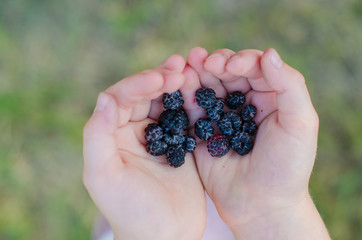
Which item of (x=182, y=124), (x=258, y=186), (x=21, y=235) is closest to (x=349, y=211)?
(x=258, y=186)

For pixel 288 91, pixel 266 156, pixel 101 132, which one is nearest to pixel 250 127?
pixel 266 156

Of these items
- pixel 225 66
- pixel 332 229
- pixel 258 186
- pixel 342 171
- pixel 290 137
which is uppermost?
pixel 225 66

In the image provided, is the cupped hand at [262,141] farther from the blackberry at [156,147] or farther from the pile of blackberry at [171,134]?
the blackberry at [156,147]

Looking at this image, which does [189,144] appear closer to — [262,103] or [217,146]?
[217,146]

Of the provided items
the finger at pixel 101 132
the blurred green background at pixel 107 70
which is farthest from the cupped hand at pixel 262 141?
the blurred green background at pixel 107 70

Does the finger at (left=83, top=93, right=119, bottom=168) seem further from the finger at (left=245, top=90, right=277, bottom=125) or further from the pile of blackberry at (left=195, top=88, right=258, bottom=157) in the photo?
the finger at (left=245, top=90, right=277, bottom=125)

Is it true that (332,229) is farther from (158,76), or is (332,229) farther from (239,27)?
(158,76)

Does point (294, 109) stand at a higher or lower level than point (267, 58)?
lower

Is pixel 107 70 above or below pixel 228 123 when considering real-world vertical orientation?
below
